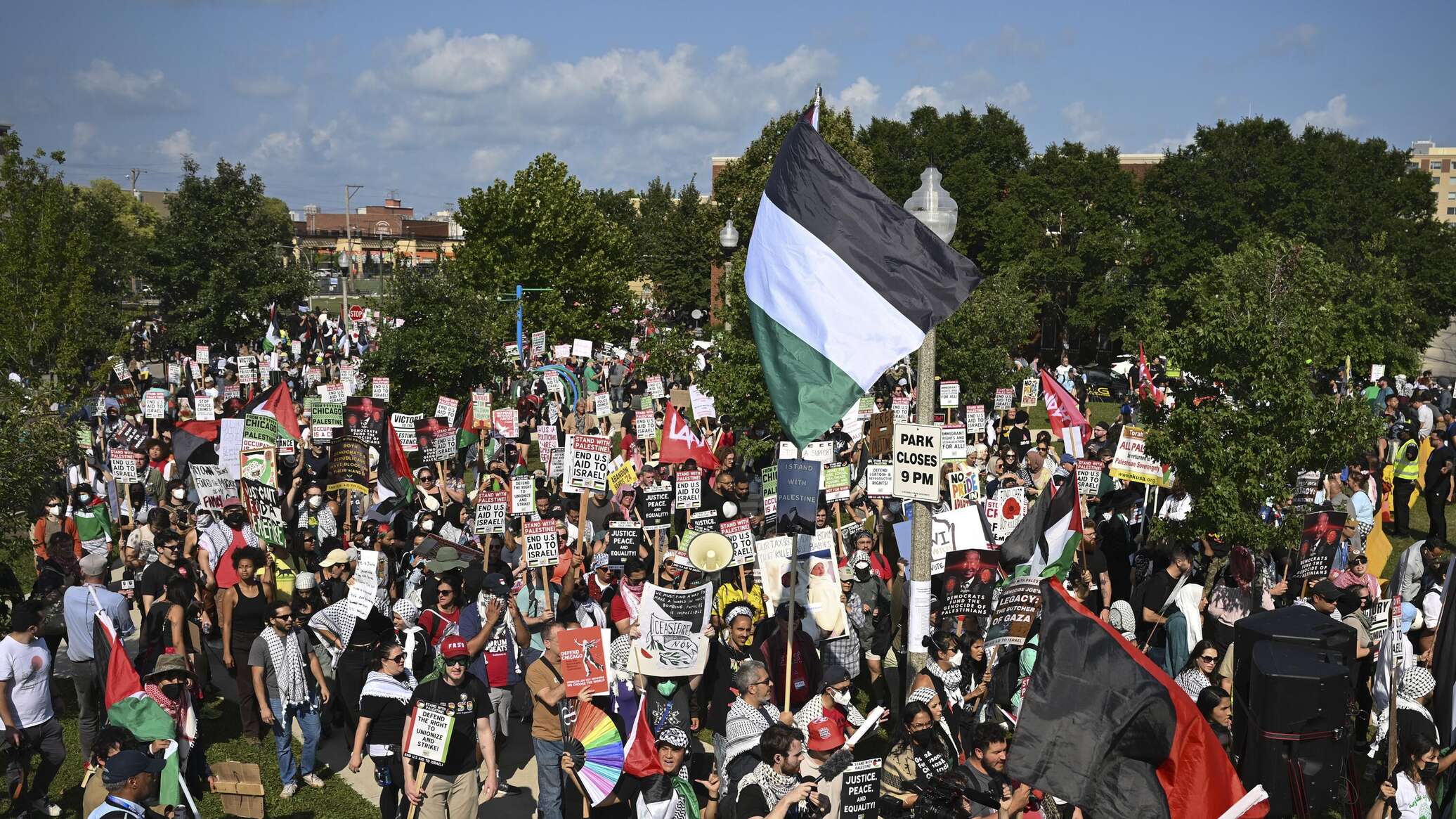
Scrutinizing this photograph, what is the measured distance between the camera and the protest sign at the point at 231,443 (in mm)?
16656

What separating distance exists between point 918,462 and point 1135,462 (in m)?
5.98

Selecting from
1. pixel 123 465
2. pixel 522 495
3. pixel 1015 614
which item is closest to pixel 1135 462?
pixel 1015 614

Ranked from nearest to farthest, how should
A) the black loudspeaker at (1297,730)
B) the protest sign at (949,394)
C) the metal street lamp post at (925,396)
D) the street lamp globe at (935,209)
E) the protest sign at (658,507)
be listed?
the black loudspeaker at (1297,730) → the metal street lamp post at (925,396) → the street lamp globe at (935,209) → the protest sign at (658,507) → the protest sign at (949,394)

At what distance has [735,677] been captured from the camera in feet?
26.7

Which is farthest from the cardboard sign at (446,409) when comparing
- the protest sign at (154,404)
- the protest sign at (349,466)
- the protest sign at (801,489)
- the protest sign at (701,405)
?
the protest sign at (801,489)

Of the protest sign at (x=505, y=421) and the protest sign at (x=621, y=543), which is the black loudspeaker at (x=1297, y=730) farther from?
the protest sign at (x=505, y=421)

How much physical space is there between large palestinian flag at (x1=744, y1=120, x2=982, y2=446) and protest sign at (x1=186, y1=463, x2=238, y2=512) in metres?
9.17

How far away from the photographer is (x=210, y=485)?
15.5 metres

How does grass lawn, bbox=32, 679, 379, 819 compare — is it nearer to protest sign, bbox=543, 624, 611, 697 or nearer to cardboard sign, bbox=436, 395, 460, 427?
protest sign, bbox=543, 624, 611, 697

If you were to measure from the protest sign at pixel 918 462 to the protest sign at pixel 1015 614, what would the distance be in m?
1.29

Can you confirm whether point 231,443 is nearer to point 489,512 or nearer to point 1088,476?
point 489,512

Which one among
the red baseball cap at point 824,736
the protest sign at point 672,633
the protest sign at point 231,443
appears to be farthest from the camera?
the protest sign at point 231,443

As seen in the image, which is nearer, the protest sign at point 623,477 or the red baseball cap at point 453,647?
the red baseball cap at point 453,647

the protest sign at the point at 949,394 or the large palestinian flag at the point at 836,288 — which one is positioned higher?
the large palestinian flag at the point at 836,288
